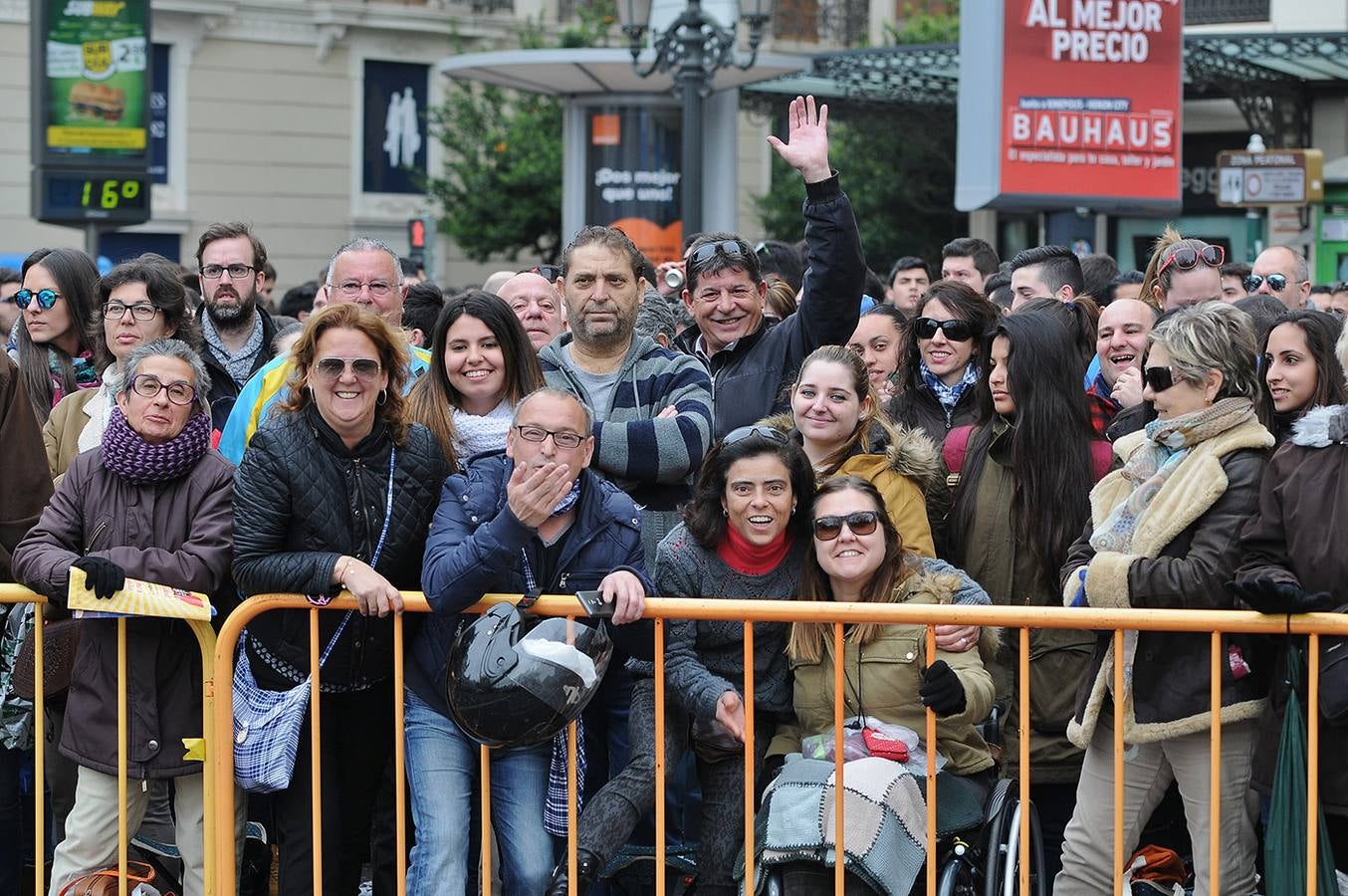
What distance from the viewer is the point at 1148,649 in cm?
468

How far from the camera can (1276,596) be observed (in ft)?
14.1

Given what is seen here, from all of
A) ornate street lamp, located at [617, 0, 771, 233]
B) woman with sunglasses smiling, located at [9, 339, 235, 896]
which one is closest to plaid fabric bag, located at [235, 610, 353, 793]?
woman with sunglasses smiling, located at [9, 339, 235, 896]

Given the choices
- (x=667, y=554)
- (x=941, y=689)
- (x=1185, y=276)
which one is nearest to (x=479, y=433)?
(x=667, y=554)

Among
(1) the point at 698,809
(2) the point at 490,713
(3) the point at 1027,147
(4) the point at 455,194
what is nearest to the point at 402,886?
(2) the point at 490,713

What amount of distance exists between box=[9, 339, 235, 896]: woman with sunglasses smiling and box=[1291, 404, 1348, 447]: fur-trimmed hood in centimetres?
295

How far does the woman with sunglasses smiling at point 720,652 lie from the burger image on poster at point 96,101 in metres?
7.52

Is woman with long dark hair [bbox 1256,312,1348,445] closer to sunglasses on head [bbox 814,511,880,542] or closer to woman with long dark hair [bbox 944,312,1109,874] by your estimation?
woman with long dark hair [bbox 944,312,1109,874]

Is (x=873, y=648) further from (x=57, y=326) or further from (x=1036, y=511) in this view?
(x=57, y=326)

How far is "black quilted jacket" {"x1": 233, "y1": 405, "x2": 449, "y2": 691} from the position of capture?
191 inches

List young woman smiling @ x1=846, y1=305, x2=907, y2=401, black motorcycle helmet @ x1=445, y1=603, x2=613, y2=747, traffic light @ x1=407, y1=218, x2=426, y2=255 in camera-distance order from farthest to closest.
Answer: traffic light @ x1=407, y1=218, x2=426, y2=255
young woman smiling @ x1=846, y1=305, x2=907, y2=401
black motorcycle helmet @ x1=445, y1=603, x2=613, y2=747

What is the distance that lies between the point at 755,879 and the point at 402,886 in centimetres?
96

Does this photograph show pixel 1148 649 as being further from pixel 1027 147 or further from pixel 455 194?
pixel 455 194

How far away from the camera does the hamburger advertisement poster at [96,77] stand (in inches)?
458

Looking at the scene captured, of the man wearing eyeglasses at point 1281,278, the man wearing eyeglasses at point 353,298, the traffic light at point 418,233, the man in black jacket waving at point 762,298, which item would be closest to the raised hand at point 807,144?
the man in black jacket waving at point 762,298
